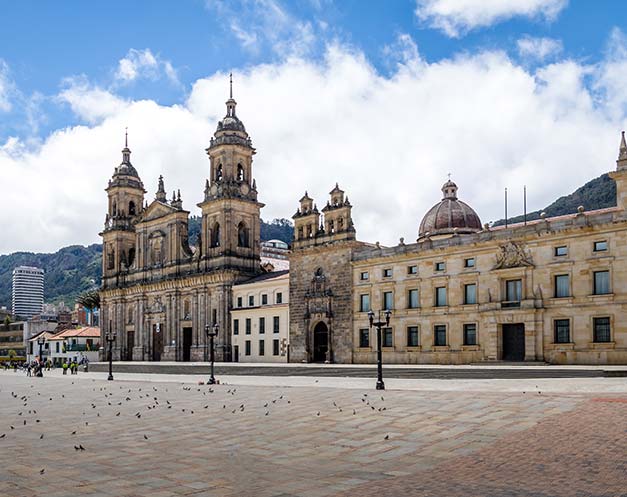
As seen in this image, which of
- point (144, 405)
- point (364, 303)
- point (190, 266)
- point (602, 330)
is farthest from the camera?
point (190, 266)

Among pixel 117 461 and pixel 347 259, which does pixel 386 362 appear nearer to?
pixel 347 259

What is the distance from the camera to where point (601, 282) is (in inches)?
1594

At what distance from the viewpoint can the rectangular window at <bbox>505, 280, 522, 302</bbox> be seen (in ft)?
145

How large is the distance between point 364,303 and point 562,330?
631 inches

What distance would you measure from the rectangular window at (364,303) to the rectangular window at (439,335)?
6.38 metres

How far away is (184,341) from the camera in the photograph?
2896 inches

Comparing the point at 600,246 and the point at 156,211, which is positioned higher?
the point at 156,211

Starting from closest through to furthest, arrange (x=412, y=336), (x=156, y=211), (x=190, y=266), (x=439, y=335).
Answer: (x=439, y=335), (x=412, y=336), (x=190, y=266), (x=156, y=211)

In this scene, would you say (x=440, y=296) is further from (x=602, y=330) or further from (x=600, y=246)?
(x=600, y=246)

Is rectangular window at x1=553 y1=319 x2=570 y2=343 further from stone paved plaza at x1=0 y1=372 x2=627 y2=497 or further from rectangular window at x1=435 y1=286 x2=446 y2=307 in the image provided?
stone paved plaza at x1=0 y1=372 x2=627 y2=497

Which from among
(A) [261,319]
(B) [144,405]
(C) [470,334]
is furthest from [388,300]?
(B) [144,405]

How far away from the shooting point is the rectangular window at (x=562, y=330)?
41688mm

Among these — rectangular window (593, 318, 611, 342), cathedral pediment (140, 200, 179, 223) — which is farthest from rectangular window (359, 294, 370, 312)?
cathedral pediment (140, 200, 179, 223)

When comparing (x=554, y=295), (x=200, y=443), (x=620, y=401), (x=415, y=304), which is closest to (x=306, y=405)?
(x=200, y=443)
